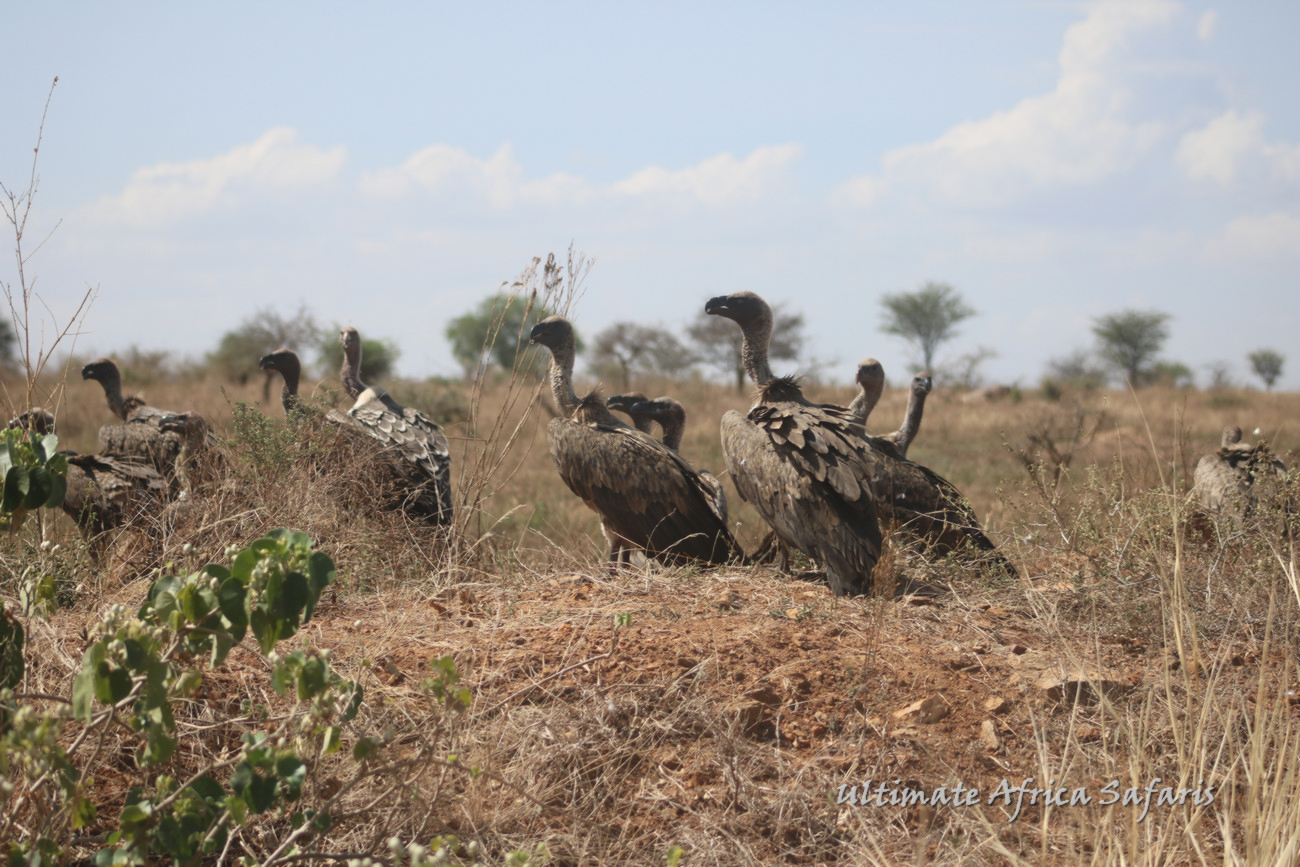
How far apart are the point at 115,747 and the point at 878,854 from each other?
232 centimetres

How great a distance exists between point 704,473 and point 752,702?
418 centimetres

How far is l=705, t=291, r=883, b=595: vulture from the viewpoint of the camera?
4.98m

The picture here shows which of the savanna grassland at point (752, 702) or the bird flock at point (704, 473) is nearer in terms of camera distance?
the savanna grassland at point (752, 702)

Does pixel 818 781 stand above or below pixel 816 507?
below

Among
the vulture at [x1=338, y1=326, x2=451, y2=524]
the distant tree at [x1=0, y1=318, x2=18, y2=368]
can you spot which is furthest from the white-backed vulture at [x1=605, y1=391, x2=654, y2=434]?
the distant tree at [x1=0, y1=318, x2=18, y2=368]

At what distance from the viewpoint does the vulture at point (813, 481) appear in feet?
16.4

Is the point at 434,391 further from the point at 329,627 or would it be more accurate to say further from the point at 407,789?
the point at 407,789

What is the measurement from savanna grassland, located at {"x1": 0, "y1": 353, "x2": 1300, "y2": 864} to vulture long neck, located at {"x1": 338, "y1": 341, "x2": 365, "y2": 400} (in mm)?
3509

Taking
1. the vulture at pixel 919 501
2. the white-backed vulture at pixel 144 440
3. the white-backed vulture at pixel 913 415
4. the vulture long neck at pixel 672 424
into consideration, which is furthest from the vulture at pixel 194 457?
the white-backed vulture at pixel 913 415

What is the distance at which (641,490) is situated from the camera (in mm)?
6340

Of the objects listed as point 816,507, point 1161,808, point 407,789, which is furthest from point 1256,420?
point 407,789

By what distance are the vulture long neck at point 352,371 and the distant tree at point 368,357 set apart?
1787 cm

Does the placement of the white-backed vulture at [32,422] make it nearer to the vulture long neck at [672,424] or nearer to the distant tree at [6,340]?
the vulture long neck at [672,424]

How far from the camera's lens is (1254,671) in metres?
3.76
